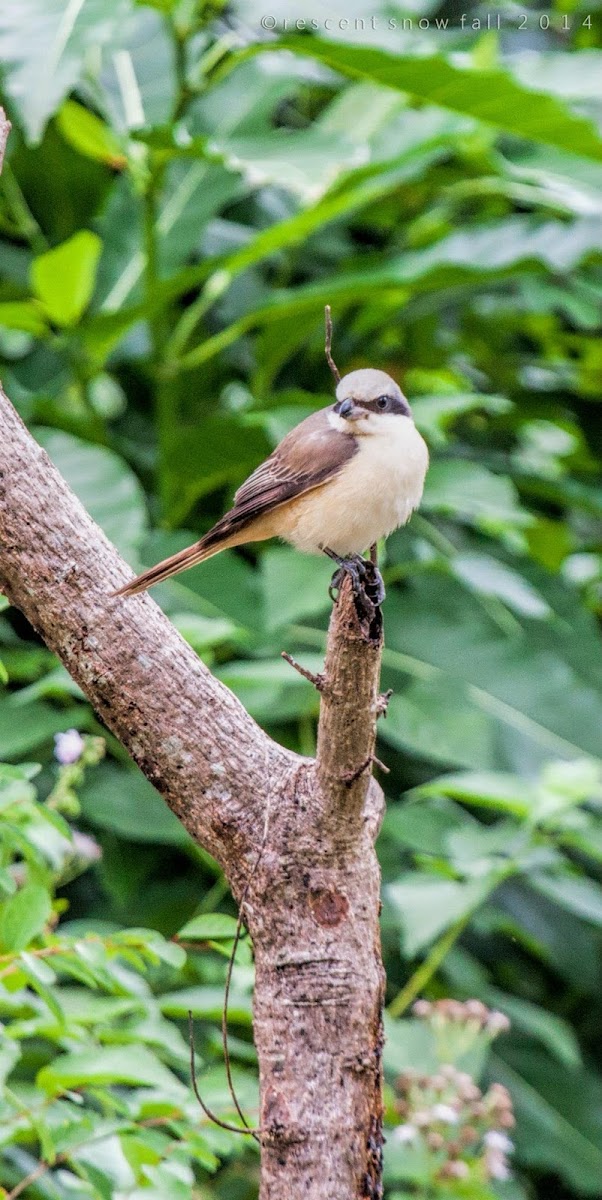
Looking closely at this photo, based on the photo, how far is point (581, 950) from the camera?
12.1 ft

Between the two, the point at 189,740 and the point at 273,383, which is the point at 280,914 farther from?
the point at 273,383

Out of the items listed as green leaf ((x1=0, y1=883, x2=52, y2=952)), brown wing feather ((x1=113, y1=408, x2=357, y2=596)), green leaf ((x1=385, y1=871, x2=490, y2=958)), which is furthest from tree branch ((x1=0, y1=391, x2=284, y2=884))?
green leaf ((x1=385, y1=871, x2=490, y2=958))

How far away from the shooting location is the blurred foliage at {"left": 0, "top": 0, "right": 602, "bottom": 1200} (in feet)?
9.32

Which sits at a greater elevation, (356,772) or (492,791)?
(356,772)

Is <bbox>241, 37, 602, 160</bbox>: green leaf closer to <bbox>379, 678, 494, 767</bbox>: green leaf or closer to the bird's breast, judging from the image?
the bird's breast

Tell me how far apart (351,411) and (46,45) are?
1.09m

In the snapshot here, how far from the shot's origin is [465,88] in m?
3.09

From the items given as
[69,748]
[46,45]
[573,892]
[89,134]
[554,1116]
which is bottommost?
[554,1116]

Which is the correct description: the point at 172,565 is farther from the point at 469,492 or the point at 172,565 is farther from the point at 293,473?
the point at 469,492

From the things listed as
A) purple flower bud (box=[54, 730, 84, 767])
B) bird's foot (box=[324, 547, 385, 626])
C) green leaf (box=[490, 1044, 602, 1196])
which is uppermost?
bird's foot (box=[324, 547, 385, 626])

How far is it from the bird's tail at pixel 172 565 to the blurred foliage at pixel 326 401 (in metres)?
0.19

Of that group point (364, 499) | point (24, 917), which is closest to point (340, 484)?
point (364, 499)

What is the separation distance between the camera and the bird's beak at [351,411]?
92.5 inches

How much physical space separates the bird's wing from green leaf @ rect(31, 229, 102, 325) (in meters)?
0.93
